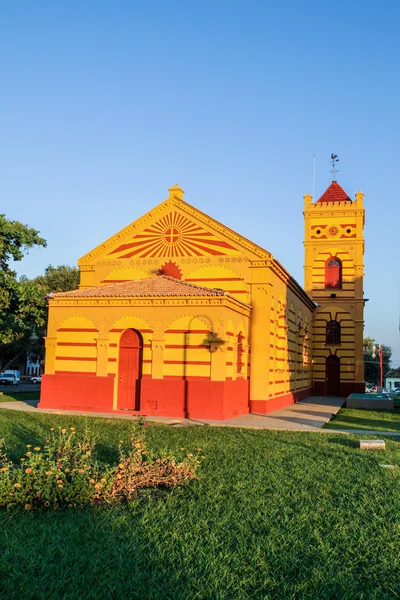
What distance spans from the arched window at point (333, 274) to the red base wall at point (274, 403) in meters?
9.72

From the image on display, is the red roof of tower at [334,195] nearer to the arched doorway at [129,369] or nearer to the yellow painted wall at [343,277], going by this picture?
the yellow painted wall at [343,277]

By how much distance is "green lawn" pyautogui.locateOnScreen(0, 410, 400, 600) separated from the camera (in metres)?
4.95

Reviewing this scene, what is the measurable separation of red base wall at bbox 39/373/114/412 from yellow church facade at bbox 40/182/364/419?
4 centimetres

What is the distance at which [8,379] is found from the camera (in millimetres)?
56469

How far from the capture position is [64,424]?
16.6 meters

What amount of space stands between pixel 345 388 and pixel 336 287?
293 inches

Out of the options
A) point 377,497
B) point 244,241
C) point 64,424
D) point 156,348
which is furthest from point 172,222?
point 377,497

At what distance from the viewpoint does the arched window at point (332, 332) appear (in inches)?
1597

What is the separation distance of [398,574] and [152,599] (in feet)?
8.11

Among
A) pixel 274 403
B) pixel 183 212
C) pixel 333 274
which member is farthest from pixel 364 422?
pixel 333 274

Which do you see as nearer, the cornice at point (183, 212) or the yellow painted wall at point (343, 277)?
the cornice at point (183, 212)

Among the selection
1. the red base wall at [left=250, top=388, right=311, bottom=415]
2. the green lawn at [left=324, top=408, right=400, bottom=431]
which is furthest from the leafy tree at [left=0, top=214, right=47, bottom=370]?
the green lawn at [left=324, top=408, right=400, bottom=431]

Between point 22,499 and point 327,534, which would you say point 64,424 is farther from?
point 327,534

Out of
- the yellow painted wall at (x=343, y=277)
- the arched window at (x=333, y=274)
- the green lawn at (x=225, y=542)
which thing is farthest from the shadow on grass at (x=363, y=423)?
the arched window at (x=333, y=274)
